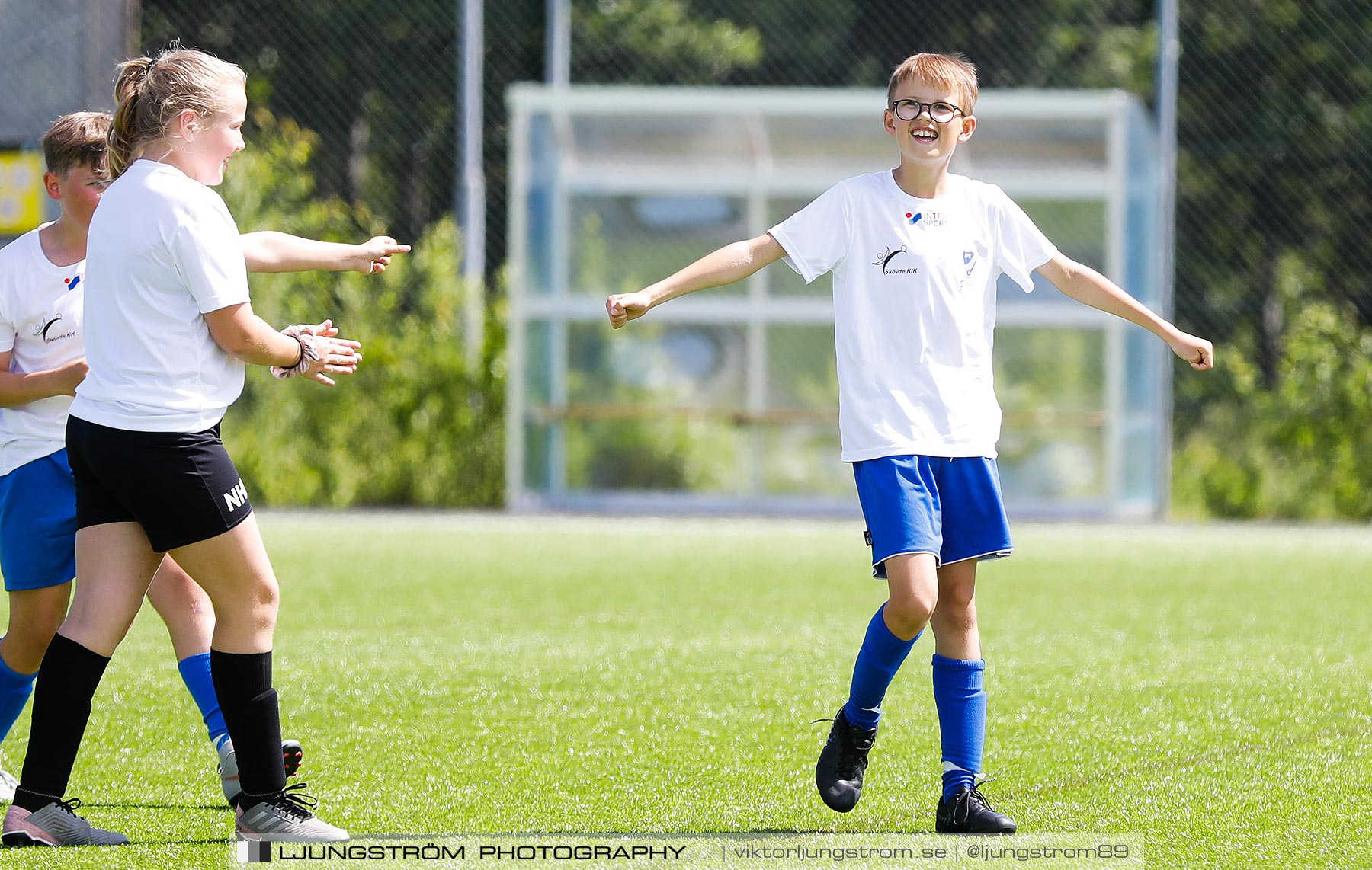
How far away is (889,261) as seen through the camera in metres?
3.79

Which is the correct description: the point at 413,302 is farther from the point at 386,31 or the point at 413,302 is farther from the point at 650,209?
the point at 386,31

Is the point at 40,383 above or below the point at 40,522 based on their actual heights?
above

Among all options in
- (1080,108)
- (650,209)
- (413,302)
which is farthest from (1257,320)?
(413,302)

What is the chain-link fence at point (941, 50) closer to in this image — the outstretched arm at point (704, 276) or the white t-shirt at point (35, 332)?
the white t-shirt at point (35, 332)

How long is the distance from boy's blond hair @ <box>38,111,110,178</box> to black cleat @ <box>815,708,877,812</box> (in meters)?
2.15

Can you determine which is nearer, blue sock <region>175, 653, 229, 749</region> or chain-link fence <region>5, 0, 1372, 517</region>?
blue sock <region>175, 653, 229, 749</region>

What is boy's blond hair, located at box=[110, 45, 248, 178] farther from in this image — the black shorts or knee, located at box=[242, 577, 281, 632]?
knee, located at box=[242, 577, 281, 632]

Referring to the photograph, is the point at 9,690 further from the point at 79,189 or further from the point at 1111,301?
the point at 1111,301

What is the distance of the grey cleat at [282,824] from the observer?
347 cm

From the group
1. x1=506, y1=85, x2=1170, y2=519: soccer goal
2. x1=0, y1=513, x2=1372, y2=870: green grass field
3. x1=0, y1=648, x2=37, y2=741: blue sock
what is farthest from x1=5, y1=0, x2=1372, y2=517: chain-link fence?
x1=0, y1=648, x2=37, y2=741: blue sock

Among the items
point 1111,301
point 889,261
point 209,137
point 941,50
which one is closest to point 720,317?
point 941,50

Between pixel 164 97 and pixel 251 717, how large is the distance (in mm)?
1284

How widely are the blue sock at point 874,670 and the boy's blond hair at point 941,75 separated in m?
1.19

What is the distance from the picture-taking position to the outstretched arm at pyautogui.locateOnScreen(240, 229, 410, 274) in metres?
3.71
